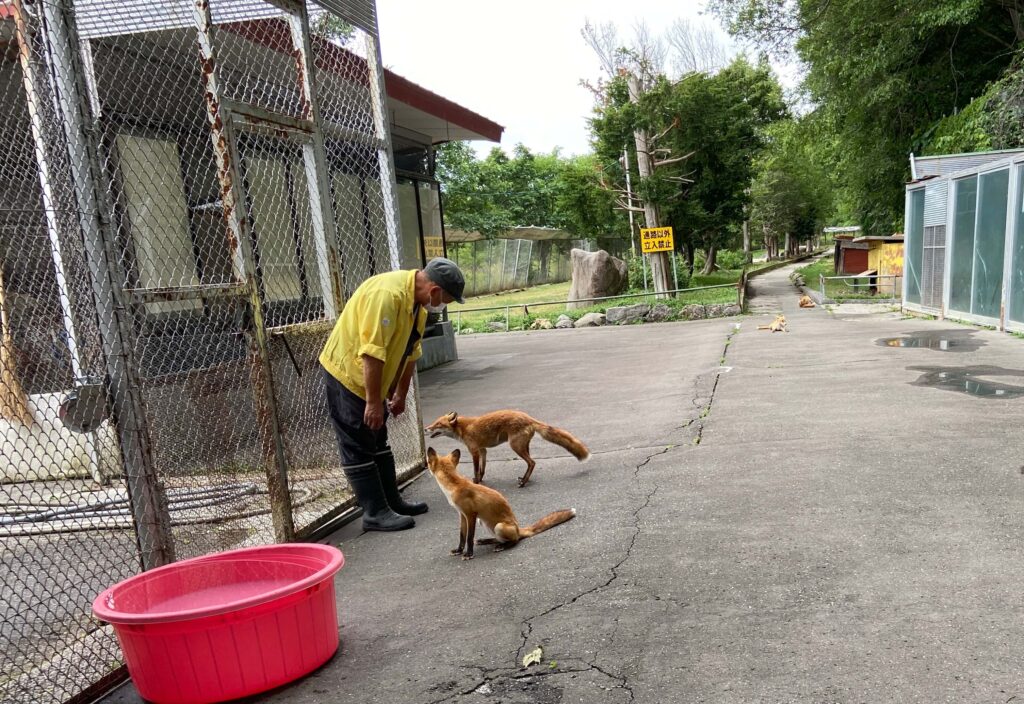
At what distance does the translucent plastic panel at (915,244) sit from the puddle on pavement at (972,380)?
Result: 27.0ft

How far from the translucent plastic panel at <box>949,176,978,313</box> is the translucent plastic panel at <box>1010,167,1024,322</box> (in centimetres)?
173

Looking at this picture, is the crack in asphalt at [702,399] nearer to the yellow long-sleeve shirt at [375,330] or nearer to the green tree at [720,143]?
the yellow long-sleeve shirt at [375,330]

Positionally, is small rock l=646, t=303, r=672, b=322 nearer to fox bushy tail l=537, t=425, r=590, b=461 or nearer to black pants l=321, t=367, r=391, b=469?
fox bushy tail l=537, t=425, r=590, b=461

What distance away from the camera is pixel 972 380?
7398 mm

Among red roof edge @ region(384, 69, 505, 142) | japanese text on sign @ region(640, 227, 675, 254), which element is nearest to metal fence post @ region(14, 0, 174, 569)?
red roof edge @ region(384, 69, 505, 142)

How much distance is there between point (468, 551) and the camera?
399cm

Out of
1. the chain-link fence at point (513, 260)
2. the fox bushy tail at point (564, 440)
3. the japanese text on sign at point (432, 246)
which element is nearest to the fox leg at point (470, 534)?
the fox bushy tail at point (564, 440)

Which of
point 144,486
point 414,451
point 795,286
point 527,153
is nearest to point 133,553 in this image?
point 144,486

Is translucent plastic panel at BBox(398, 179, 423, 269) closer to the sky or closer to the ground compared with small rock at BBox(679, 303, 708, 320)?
closer to the sky

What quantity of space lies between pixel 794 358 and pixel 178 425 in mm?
8188

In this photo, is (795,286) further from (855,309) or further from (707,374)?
(707,374)

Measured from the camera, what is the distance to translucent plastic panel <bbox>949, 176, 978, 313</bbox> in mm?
12329

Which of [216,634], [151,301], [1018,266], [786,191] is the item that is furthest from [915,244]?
[786,191]

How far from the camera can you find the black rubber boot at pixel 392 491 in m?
4.72
